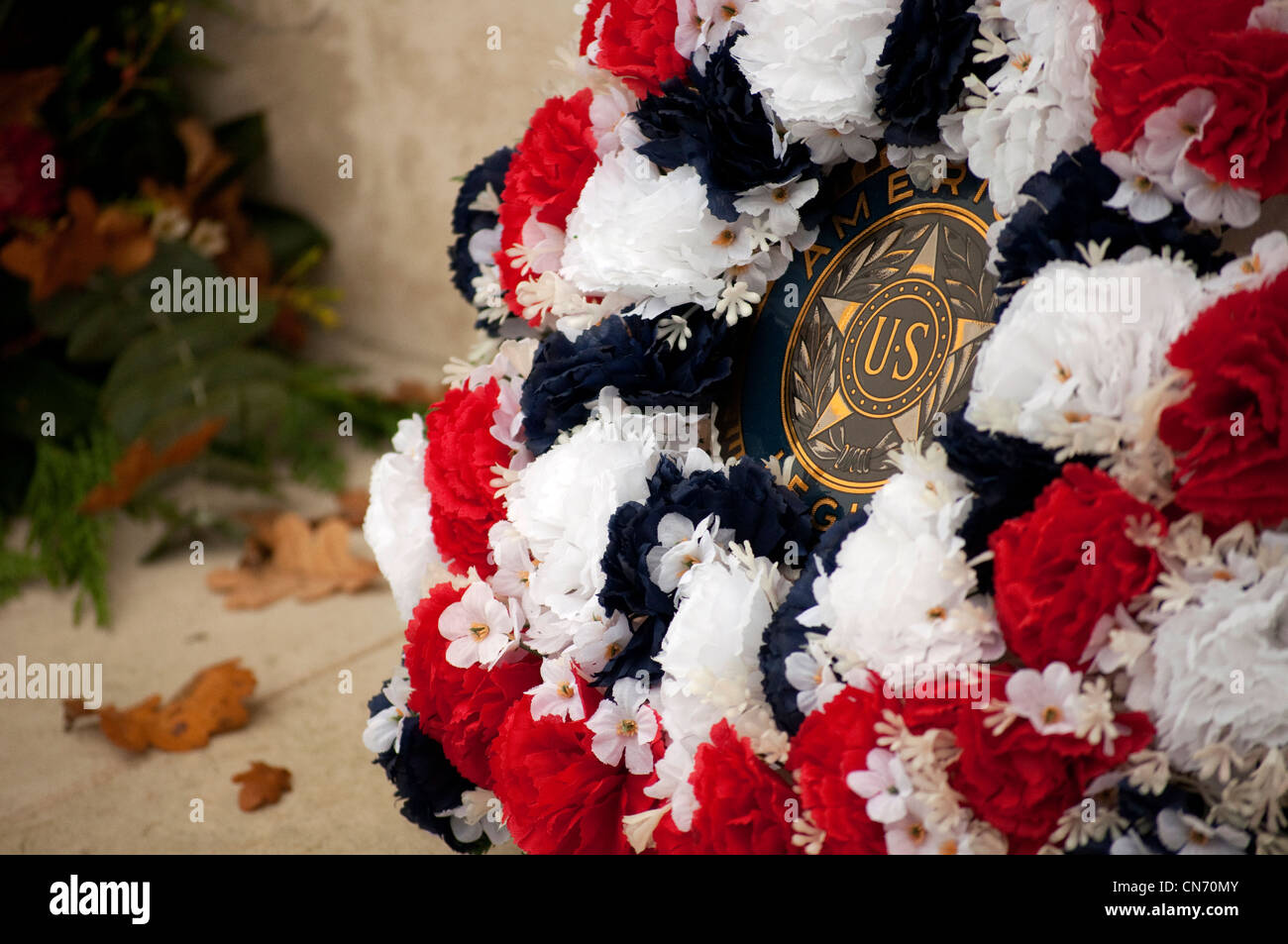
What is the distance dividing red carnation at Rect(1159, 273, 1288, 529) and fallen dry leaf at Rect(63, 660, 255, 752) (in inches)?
53.8

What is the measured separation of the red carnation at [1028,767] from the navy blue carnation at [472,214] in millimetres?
878

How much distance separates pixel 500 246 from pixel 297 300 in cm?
153

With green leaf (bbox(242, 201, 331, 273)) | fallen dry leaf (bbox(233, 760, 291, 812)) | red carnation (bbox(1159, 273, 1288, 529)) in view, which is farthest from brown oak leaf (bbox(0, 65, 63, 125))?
red carnation (bbox(1159, 273, 1288, 529))

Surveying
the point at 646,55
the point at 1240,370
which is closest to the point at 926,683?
the point at 1240,370

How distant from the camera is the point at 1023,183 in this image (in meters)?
0.93

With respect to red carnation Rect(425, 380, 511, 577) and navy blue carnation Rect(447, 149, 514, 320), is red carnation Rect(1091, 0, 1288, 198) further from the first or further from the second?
navy blue carnation Rect(447, 149, 514, 320)

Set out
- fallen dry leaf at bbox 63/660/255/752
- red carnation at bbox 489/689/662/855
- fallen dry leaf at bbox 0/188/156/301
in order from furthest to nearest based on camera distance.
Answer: fallen dry leaf at bbox 0/188/156/301 → fallen dry leaf at bbox 63/660/255/752 → red carnation at bbox 489/689/662/855

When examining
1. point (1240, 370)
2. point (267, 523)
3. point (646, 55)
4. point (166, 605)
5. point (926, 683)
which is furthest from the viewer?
point (267, 523)

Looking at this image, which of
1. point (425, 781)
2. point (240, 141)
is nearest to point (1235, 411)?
point (425, 781)

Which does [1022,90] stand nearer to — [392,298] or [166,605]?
[166,605]

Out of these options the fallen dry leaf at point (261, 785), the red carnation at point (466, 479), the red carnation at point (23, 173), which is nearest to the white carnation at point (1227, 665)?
the red carnation at point (466, 479)

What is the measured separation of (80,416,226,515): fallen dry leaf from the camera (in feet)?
7.38

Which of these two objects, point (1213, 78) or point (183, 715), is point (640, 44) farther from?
point (183, 715)
